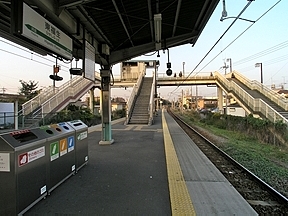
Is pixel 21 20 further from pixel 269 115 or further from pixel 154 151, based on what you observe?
pixel 269 115

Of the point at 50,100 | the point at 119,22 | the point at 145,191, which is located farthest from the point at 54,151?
the point at 50,100

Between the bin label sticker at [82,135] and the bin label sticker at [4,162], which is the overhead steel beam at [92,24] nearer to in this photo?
the bin label sticker at [82,135]

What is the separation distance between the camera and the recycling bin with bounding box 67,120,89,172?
4738 mm

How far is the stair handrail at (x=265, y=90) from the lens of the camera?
1703 centimetres

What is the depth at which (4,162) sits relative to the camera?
2730 millimetres

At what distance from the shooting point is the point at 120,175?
4.61 metres

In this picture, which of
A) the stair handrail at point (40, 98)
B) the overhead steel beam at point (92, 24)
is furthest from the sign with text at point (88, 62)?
the stair handrail at point (40, 98)

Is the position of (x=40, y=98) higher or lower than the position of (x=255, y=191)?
higher

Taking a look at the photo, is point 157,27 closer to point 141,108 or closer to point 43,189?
point 43,189

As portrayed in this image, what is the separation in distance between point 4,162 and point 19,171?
0.21m

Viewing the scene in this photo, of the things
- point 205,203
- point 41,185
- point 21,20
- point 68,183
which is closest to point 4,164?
point 41,185

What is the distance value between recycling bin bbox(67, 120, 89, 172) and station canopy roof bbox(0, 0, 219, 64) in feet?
6.13

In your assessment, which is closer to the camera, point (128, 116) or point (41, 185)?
point (41, 185)

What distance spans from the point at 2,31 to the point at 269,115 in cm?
1492
